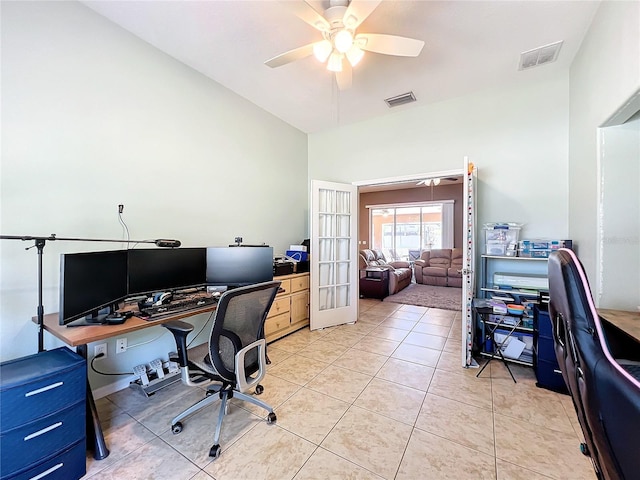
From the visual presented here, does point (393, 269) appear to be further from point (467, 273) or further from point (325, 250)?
point (467, 273)

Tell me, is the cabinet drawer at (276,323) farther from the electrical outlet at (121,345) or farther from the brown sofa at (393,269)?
the brown sofa at (393,269)

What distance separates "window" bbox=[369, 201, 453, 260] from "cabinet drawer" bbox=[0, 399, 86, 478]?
26.2 feet

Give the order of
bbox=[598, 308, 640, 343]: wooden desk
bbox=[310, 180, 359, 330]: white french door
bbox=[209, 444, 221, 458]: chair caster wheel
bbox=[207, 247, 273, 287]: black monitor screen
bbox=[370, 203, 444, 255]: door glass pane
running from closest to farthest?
bbox=[598, 308, 640, 343]: wooden desk, bbox=[209, 444, 221, 458]: chair caster wheel, bbox=[207, 247, 273, 287]: black monitor screen, bbox=[310, 180, 359, 330]: white french door, bbox=[370, 203, 444, 255]: door glass pane

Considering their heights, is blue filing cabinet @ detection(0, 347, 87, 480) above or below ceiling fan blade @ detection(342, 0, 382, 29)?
below

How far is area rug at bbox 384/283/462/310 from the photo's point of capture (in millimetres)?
4934

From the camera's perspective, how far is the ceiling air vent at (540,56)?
2.36 m

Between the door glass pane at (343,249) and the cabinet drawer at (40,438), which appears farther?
the door glass pane at (343,249)

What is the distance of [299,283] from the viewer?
141 inches

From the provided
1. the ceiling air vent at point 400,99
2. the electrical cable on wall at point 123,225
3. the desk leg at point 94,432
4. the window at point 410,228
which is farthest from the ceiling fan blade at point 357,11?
the window at point 410,228

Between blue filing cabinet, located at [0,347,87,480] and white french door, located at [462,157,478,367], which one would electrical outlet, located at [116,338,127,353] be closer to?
blue filing cabinet, located at [0,347,87,480]

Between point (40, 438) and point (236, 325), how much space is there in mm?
991

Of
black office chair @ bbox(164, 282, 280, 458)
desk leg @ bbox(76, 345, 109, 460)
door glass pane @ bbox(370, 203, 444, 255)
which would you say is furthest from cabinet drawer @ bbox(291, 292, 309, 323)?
door glass pane @ bbox(370, 203, 444, 255)

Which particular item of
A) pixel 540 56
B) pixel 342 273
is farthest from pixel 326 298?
pixel 540 56

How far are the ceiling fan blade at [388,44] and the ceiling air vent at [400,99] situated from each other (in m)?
1.40
